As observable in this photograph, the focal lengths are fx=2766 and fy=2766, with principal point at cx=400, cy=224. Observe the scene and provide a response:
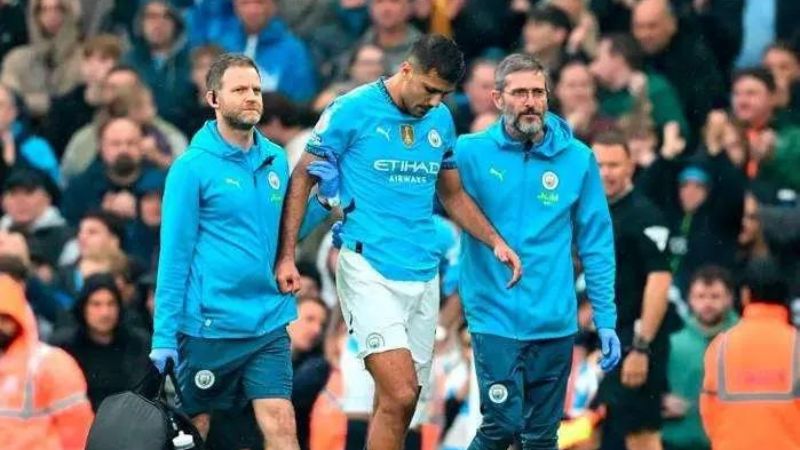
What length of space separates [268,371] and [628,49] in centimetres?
630

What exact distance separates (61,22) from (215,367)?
8147 mm

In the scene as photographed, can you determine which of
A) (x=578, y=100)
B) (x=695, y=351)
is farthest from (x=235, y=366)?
(x=578, y=100)

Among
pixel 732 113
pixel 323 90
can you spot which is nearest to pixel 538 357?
pixel 732 113

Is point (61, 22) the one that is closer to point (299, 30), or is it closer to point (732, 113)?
point (299, 30)

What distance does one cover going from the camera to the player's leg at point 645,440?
1603 centimetres

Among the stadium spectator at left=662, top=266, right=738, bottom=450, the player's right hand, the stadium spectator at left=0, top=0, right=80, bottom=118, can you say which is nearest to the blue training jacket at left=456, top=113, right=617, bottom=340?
the player's right hand

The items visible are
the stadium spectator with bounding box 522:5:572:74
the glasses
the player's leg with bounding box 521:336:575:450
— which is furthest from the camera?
the stadium spectator with bounding box 522:5:572:74

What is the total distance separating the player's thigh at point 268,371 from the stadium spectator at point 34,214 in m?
5.63

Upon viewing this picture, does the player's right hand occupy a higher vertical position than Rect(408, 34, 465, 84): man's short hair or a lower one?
lower

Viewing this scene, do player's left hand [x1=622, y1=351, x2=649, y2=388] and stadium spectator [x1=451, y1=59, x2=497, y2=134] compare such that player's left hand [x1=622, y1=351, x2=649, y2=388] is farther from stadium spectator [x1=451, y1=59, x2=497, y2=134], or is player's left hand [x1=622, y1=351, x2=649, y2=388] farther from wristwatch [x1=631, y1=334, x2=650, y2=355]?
stadium spectator [x1=451, y1=59, x2=497, y2=134]

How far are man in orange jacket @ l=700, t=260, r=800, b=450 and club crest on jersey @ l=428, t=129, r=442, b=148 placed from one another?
182 centimetres

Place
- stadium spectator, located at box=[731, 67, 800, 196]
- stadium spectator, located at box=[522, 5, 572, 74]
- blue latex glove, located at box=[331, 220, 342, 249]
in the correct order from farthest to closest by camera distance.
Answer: stadium spectator, located at box=[522, 5, 572, 74], stadium spectator, located at box=[731, 67, 800, 196], blue latex glove, located at box=[331, 220, 342, 249]

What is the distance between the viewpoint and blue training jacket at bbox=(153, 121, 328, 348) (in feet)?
42.5

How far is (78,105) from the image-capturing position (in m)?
20.5
